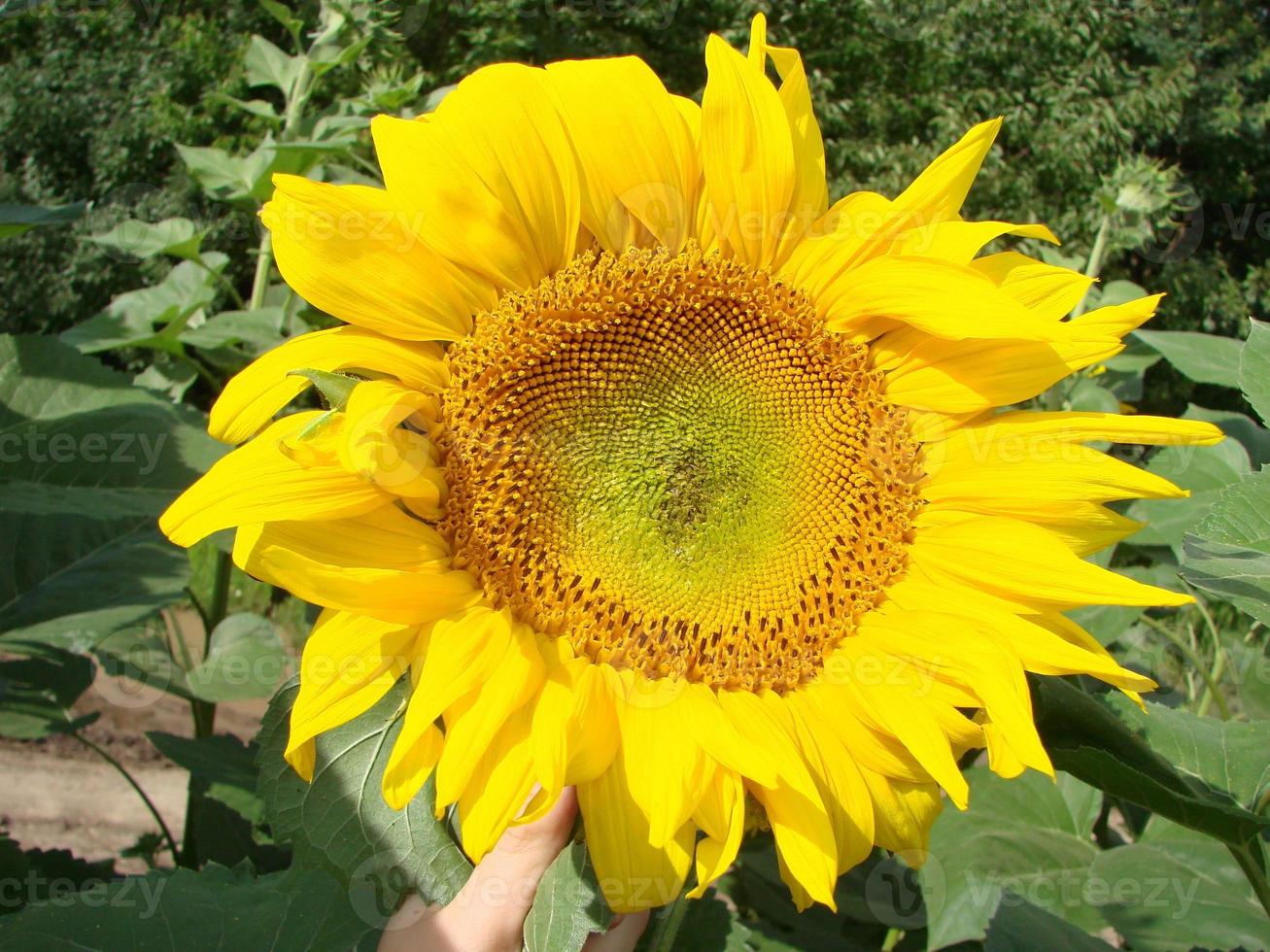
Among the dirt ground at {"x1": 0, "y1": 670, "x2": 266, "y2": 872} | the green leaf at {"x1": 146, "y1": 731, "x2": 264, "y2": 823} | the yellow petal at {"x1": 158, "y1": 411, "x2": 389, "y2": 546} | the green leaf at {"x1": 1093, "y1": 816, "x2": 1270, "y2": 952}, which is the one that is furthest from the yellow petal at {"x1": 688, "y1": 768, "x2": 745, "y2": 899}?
the dirt ground at {"x1": 0, "y1": 670, "x2": 266, "y2": 872}

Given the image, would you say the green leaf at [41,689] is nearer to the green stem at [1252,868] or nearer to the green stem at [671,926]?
the green stem at [671,926]

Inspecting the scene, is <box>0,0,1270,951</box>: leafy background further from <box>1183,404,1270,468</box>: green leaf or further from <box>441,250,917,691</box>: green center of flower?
<box>441,250,917,691</box>: green center of flower

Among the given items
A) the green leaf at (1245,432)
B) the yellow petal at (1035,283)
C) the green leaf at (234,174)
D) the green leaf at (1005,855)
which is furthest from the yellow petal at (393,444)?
the green leaf at (1245,432)

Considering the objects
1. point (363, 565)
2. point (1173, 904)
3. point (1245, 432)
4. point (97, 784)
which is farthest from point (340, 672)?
point (97, 784)

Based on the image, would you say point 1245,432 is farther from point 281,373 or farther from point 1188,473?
point 281,373

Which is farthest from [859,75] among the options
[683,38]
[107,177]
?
[107,177]
